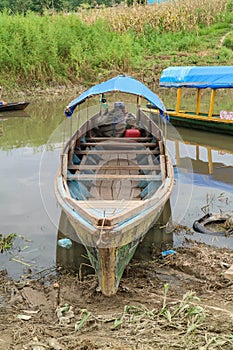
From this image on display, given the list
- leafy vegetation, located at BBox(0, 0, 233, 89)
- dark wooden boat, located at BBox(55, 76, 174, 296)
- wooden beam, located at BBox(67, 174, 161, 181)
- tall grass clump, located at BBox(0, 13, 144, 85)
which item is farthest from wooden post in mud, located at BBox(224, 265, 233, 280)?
tall grass clump, located at BBox(0, 13, 144, 85)

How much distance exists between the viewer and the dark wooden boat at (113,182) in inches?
161

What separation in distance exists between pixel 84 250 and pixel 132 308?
5.47ft

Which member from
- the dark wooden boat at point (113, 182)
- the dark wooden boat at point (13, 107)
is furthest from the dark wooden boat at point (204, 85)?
the dark wooden boat at point (13, 107)

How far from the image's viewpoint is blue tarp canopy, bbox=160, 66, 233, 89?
36.1ft

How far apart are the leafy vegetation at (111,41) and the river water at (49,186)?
5.76 m

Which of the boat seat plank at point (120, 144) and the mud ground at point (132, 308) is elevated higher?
the boat seat plank at point (120, 144)

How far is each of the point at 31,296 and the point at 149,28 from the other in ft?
71.5

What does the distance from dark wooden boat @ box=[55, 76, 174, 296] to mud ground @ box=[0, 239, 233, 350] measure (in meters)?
0.29

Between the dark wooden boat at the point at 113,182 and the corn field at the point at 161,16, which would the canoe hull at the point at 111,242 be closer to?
the dark wooden boat at the point at 113,182

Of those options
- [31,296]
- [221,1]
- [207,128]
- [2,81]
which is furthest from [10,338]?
[221,1]

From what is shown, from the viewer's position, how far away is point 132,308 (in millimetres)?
3957

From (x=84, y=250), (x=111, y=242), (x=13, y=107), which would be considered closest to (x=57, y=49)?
(x=13, y=107)

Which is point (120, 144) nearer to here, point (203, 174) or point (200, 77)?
point (203, 174)

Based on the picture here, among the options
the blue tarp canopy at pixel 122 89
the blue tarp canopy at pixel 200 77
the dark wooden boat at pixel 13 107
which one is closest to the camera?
the blue tarp canopy at pixel 122 89
